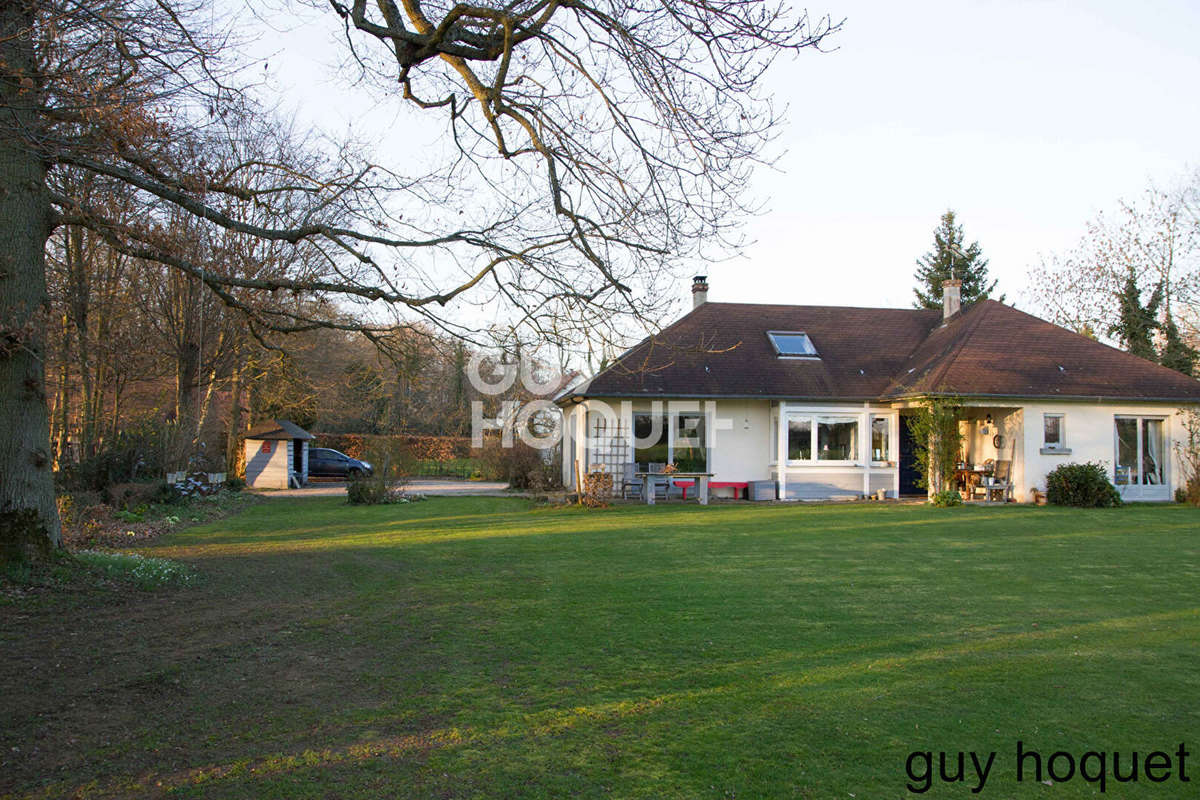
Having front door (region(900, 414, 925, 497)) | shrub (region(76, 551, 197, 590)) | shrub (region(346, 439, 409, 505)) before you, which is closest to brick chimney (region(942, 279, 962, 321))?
front door (region(900, 414, 925, 497))

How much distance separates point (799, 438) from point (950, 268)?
26.6 meters

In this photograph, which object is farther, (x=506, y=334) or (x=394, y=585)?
(x=394, y=585)

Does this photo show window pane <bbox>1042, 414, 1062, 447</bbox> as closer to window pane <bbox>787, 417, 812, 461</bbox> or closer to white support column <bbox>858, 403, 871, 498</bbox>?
white support column <bbox>858, 403, 871, 498</bbox>

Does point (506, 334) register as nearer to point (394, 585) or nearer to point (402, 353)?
point (402, 353)

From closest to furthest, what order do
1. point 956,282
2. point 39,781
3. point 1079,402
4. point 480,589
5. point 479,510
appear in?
point 39,781 → point 480,589 → point 479,510 → point 1079,402 → point 956,282

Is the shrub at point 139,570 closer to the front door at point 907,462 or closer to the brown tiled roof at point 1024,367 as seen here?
the brown tiled roof at point 1024,367

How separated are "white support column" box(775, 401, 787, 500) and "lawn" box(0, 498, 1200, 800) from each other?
1033 centimetres

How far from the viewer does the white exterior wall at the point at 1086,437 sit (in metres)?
20.5

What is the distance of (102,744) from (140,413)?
69.0 ft

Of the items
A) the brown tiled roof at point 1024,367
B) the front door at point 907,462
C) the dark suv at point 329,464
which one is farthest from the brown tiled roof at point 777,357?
the dark suv at point 329,464

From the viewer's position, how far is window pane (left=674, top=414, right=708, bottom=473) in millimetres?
21703

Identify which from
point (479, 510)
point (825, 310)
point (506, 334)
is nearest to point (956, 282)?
point (825, 310)

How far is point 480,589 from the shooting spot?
8828mm

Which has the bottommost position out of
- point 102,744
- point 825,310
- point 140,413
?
point 102,744
